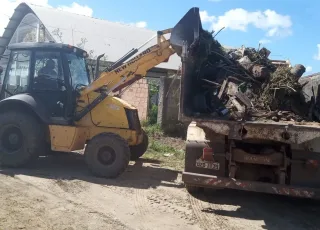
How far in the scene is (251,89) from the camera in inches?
227

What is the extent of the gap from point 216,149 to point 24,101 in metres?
4.06

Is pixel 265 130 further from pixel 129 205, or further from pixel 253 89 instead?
pixel 129 205

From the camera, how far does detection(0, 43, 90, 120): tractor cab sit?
24.9 ft

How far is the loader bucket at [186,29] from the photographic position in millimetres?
6504

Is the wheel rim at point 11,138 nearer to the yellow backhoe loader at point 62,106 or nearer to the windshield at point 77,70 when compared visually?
the yellow backhoe loader at point 62,106

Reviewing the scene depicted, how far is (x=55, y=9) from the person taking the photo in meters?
24.2

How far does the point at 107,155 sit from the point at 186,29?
9.21ft

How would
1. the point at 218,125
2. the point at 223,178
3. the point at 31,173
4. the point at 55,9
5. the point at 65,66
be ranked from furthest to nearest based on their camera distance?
the point at 55,9
the point at 65,66
the point at 31,173
the point at 223,178
the point at 218,125

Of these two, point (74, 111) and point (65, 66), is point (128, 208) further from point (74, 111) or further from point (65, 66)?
point (65, 66)

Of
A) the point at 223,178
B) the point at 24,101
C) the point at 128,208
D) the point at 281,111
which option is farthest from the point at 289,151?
the point at 24,101

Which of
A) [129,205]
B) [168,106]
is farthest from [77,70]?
[168,106]

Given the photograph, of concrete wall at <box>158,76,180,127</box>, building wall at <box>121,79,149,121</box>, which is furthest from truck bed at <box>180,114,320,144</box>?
building wall at <box>121,79,149,121</box>

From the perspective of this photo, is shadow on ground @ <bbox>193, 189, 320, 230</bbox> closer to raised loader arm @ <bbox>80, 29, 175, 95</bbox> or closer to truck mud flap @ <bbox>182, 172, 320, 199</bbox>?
truck mud flap @ <bbox>182, 172, 320, 199</bbox>

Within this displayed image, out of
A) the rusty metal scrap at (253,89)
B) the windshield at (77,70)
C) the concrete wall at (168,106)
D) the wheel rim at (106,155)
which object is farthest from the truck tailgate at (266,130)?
the concrete wall at (168,106)
